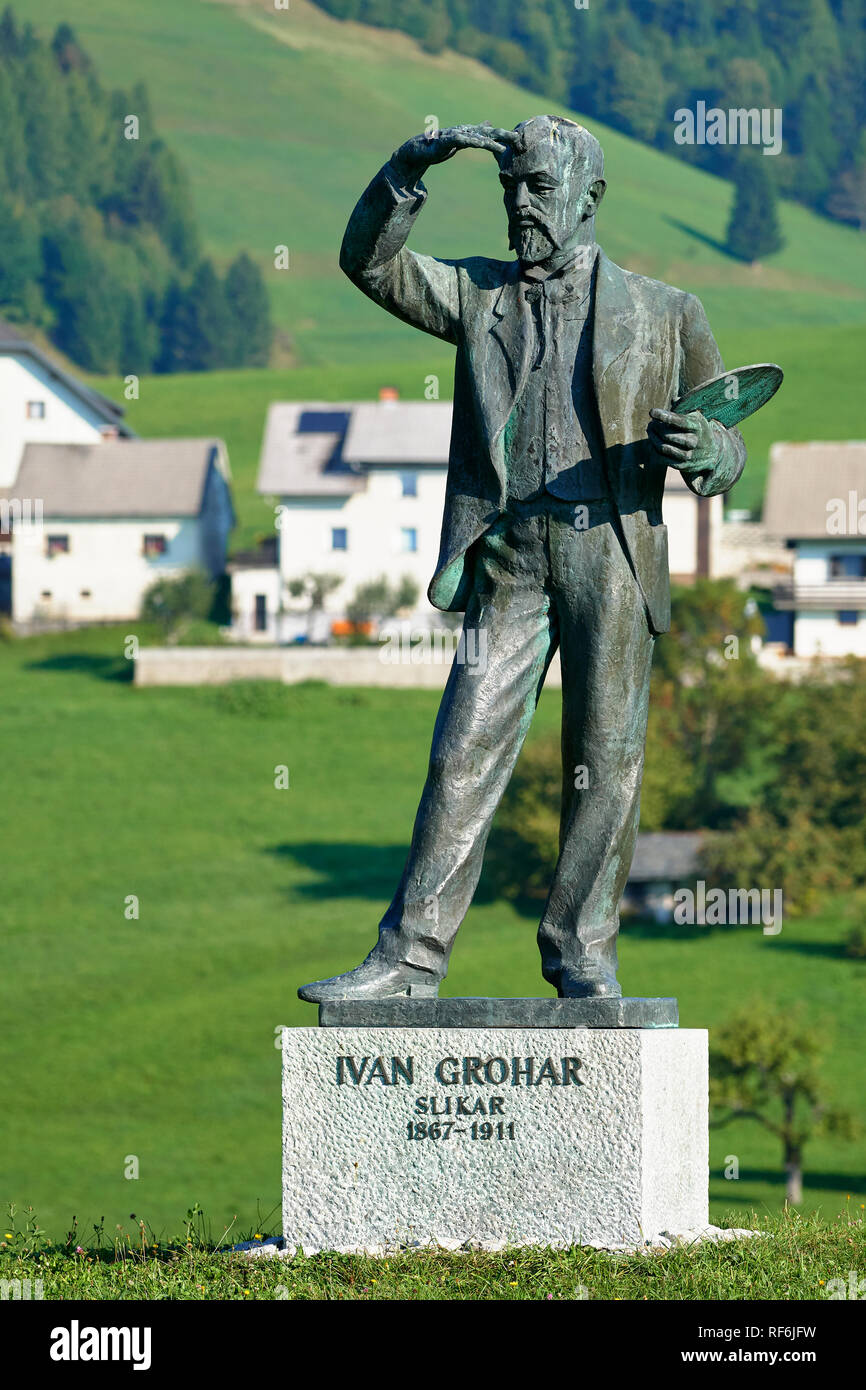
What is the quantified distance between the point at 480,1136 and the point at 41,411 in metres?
99.2

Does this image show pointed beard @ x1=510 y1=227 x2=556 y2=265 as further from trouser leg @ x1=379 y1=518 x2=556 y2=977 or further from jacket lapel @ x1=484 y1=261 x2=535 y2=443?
trouser leg @ x1=379 y1=518 x2=556 y2=977

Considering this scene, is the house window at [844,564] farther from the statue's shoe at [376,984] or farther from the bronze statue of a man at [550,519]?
the statue's shoe at [376,984]

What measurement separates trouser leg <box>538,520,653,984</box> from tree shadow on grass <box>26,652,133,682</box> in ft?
227

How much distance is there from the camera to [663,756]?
201ft

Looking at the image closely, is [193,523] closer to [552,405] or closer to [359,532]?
[359,532]

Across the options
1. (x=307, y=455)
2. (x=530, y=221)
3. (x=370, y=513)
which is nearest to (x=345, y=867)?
(x=370, y=513)

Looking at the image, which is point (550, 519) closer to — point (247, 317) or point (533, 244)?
point (533, 244)

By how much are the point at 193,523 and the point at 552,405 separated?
8804 centimetres

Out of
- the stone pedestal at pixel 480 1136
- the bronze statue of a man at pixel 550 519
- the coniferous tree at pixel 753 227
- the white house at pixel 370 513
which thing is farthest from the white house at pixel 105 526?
the coniferous tree at pixel 753 227

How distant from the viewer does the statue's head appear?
948 cm

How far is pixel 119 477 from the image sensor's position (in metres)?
98.2

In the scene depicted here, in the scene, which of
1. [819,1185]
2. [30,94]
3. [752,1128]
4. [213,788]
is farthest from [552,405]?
[30,94]

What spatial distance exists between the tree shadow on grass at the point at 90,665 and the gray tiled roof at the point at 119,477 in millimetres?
12605

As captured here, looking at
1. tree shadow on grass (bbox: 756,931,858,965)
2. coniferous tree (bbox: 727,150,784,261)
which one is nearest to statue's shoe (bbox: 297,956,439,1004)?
tree shadow on grass (bbox: 756,931,858,965)
